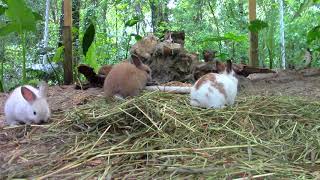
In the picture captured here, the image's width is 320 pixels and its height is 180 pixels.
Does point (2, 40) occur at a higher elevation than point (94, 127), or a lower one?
higher

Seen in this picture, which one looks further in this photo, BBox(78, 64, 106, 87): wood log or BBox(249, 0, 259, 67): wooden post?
BBox(249, 0, 259, 67): wooden post

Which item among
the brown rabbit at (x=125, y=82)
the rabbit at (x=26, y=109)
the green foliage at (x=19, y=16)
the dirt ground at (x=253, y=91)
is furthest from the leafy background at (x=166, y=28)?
the rabbit at (x=26, y=109)

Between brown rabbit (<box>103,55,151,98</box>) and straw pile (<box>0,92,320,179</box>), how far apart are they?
655mm

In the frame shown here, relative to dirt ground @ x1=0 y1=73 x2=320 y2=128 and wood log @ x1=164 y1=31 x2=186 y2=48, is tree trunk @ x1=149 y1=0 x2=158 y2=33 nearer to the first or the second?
wood log @ x1=164 y1=31 x2=186 y2=48

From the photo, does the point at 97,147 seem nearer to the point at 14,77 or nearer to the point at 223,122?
the point at 223,122

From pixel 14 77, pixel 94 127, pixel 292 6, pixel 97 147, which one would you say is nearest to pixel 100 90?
pixel 94 127

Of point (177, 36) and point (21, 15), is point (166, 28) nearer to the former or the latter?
point (177, 36)

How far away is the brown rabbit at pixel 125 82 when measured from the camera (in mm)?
5305

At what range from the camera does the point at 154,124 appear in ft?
12.3

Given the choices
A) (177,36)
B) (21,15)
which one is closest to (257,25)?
(177,36)

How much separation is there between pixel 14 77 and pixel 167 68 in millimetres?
5668

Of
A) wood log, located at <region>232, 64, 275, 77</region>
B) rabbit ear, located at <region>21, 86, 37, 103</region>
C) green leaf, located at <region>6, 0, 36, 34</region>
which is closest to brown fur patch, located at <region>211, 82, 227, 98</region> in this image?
rabbit ear, located at <region>21, 86, 37, 103</region>

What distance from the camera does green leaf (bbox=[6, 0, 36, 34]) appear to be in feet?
20.3

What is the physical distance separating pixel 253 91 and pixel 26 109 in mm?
2811
